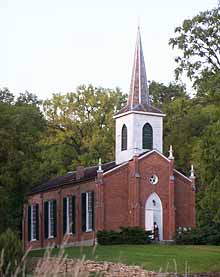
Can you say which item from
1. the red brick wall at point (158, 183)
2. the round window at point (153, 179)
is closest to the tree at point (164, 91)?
the red brick wall at point (158, 183)

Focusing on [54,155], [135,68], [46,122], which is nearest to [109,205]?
[135,68]

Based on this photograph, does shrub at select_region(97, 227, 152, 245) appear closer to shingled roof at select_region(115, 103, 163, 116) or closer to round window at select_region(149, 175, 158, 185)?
round window at select_region(149, 175, 158, 185)

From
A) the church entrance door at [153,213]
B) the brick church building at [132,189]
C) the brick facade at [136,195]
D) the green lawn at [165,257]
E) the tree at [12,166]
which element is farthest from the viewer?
the church entrance door at [153,213]

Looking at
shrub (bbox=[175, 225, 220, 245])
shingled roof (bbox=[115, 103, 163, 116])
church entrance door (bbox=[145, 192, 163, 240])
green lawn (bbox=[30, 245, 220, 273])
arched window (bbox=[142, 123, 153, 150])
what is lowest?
green lawn (bbox=[30, 245, 220, 273])

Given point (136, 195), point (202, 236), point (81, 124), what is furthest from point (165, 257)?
point (81, 124)

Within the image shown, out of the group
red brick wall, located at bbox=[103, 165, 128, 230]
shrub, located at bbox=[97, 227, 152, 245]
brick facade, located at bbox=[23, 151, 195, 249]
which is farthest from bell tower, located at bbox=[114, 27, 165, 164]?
shrub, located at bbox=[97, 227, 152, 245]

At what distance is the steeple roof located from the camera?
5072 centimetres

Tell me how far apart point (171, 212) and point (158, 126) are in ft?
20.3

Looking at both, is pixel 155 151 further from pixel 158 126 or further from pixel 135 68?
pixel 135 68

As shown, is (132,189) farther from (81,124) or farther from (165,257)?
(81,124)

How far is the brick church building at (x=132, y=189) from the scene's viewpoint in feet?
158

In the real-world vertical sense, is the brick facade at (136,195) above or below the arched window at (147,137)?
below

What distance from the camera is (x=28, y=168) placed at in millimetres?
37719

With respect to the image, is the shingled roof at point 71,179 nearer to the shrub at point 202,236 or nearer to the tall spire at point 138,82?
the tall spire at point 138,82
